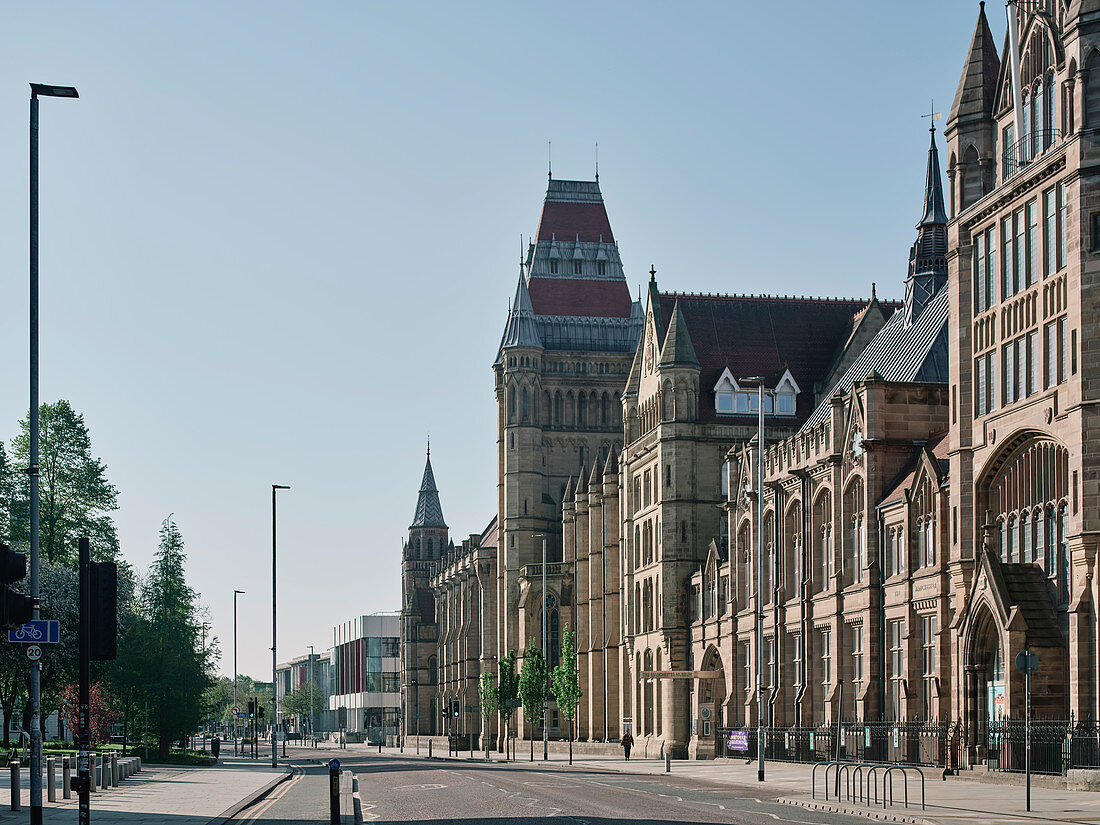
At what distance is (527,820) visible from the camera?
25.7 metres

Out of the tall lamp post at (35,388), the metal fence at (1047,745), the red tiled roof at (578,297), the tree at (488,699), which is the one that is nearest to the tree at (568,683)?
the tree at (488,699)

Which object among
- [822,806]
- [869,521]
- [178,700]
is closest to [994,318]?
[869,521]

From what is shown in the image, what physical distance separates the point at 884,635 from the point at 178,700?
107 feet

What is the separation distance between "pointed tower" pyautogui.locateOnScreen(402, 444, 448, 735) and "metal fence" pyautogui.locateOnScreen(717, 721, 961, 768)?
96246mm

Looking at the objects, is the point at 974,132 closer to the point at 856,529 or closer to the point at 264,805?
the point at 856,529

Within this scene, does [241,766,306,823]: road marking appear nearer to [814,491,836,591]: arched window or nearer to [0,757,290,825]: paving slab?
[0,757,290,825]: paving slab

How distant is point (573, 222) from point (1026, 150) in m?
78.1

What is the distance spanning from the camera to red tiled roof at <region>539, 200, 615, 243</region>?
4747 inches

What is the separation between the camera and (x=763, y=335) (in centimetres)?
8544

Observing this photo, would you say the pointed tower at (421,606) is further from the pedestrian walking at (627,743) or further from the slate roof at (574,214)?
the pedestrian walking at (627,743)

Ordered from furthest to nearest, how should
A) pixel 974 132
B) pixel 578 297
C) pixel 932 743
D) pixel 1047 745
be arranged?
1. pixel 578 297
2. pixel 932 743
3. pixel 974 132
4. pixel 1047 745

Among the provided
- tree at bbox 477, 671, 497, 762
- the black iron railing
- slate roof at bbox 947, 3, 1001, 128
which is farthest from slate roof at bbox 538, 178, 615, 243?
the black iron railing

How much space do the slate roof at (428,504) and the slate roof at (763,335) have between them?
9062 centimetres

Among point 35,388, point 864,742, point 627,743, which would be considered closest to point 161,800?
point 35,388
